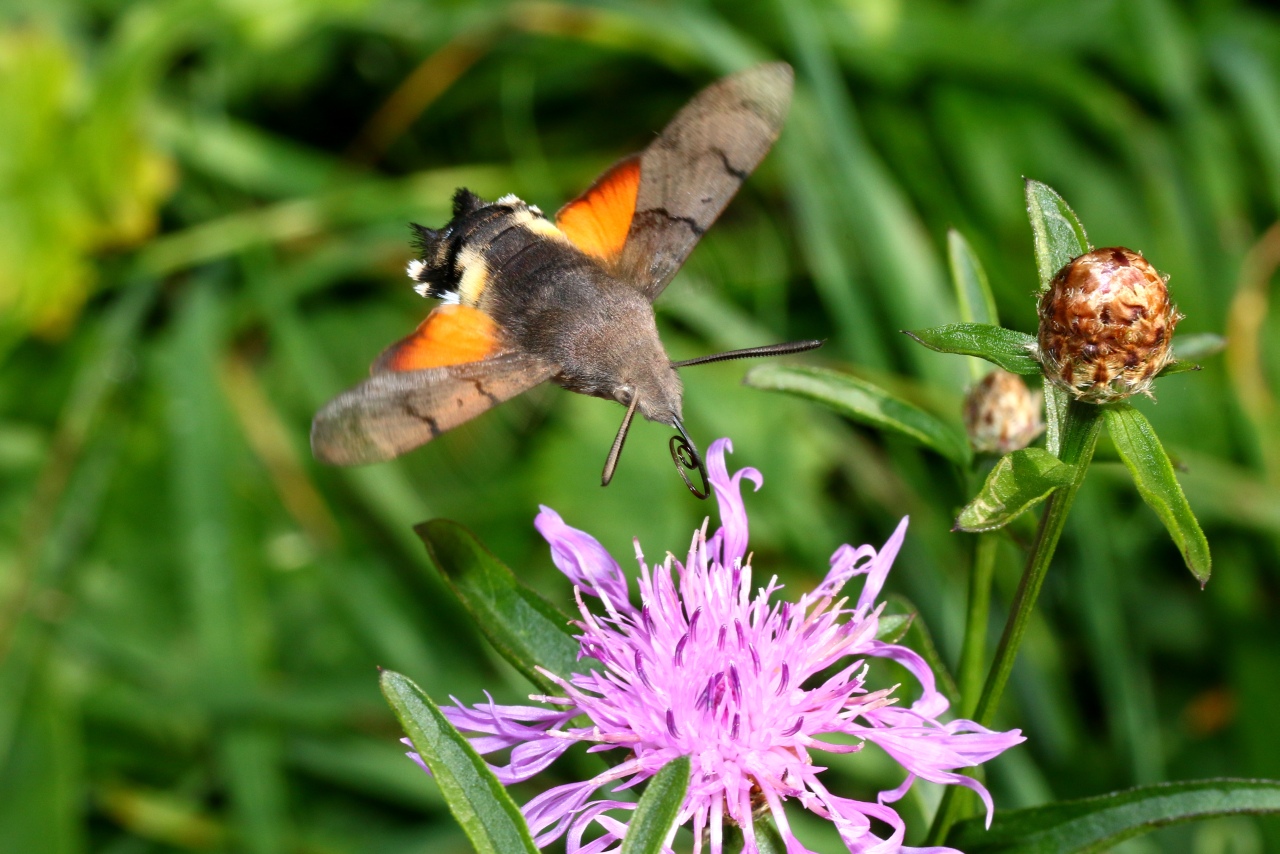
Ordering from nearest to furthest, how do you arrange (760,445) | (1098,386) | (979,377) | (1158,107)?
(1098,386) < (979,377) < (760,445) < (1158,107)

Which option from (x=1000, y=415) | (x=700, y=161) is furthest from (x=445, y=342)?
(x=1000, y=415)

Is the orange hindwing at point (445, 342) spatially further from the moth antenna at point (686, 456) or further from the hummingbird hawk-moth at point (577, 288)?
the moth antenna at point (686, 456)

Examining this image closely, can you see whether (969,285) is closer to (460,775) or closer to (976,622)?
(976,622)

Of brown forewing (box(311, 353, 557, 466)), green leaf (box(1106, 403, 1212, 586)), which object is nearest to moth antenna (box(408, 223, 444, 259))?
brown forewing (box(311, 353, 557, 466))

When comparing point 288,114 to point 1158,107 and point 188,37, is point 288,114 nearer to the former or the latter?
point 188,37

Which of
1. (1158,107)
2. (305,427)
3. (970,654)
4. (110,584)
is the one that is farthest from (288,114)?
(970,654)

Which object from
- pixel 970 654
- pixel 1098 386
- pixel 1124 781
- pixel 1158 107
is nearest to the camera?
pixel 1098 386
